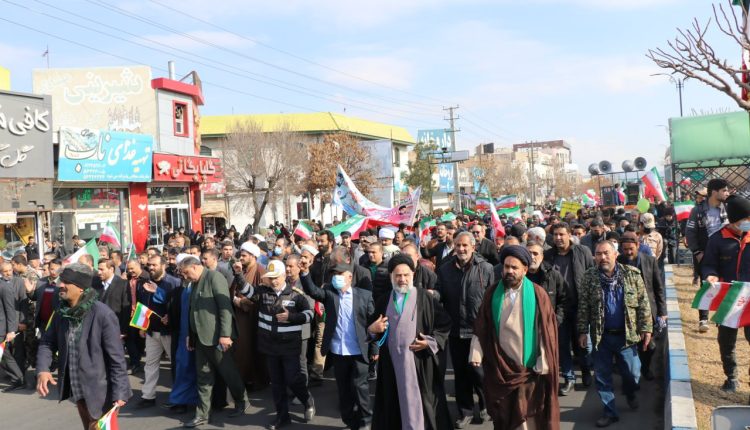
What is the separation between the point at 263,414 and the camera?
7426 mm

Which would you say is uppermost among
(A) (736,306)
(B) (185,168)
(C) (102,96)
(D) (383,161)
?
(C) (102,96)

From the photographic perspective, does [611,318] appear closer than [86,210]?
Yes

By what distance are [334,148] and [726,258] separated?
37.3m

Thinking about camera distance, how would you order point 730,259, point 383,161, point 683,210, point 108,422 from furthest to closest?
point 383,161 → point 683,210 → point 730,259 → point 108,422

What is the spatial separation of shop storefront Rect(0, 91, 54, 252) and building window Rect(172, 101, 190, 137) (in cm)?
897

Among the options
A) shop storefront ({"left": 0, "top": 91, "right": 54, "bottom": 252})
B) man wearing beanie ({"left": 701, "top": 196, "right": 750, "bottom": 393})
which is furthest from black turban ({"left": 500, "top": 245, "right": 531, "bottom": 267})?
shop storefront ({"left": 0, "top": 91, "right": 54, "bottom": 252})

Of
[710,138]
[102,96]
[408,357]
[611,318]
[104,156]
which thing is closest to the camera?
[408,357]

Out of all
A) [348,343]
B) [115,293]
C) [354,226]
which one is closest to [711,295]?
[348,343]

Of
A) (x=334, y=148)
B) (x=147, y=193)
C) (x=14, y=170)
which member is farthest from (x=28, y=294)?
(x=334, y=148)

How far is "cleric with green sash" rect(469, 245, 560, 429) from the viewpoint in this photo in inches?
196

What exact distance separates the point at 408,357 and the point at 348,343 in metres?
1.15

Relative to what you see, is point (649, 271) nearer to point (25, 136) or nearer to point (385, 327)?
point (385, 327)

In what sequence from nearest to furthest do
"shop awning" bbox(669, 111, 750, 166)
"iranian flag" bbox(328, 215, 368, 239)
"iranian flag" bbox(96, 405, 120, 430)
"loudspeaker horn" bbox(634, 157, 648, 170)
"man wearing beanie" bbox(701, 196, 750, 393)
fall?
"iranian flag" bbox(96, 405, 120, 430) < "man wearing beanie" bbox(701, 196, 750, 393) < "iranian flag" bbox(328, 215, 368, 239) < "shop awning" bbox(669, 111, 750, 166) < "loudspeaker horn" bbox(634, 157, 648, 170)

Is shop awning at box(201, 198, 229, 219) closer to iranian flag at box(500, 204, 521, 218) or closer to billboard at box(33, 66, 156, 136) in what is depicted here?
billboard at box(33, 66, 156, 136)
